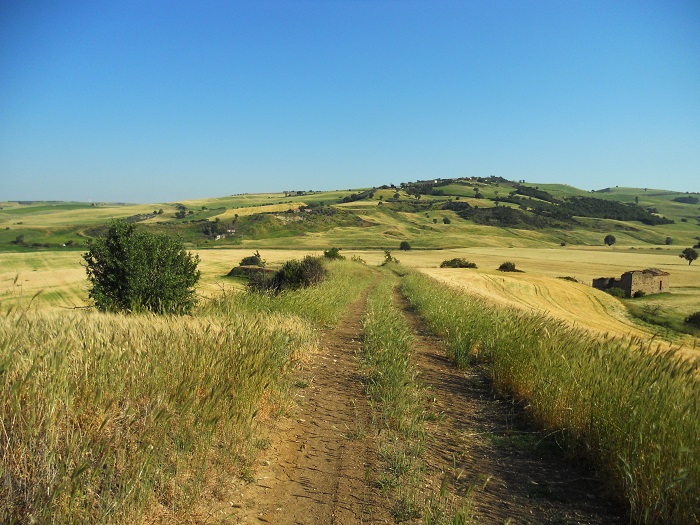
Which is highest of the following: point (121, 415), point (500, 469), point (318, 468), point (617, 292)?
point (121, 415)

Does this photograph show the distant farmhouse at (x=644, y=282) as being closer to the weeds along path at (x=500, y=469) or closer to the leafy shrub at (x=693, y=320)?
the leafy shrub at (x=693, y=320)

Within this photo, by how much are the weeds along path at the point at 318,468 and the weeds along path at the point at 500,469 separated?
652 mm

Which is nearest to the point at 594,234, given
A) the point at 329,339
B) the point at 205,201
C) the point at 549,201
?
the point at 549,201

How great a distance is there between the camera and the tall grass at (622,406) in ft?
10.7

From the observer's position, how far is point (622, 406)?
4.21 m

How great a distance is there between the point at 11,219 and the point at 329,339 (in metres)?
172

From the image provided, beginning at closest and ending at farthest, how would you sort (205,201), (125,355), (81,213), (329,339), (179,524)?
1. (179,524)
2. (125,355)
3. (329,339)
4. (81,213)
5. (205,201)

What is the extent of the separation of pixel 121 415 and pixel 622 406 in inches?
170

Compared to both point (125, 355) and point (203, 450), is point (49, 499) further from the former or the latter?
point (125, 355)

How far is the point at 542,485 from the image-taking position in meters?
4.01

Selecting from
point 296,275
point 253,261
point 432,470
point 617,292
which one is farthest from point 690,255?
point 432,470

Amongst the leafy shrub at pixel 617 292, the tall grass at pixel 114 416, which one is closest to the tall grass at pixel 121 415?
the tall grass at pixel 114 416

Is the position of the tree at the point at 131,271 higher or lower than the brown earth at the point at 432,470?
higher

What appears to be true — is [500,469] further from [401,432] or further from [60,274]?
[60,274]
